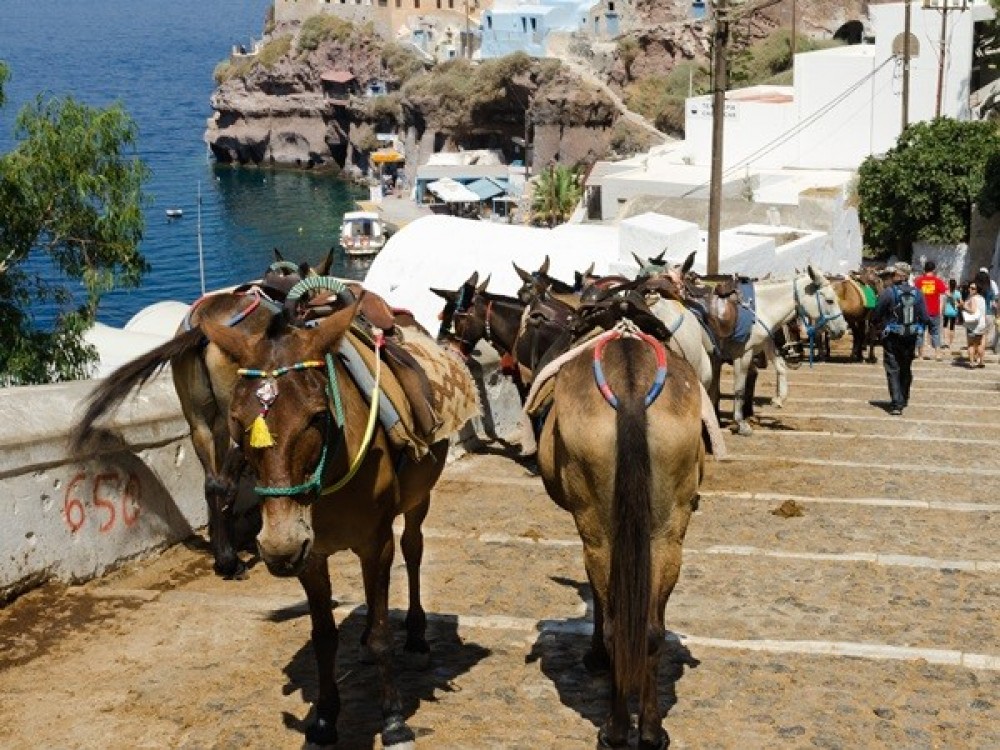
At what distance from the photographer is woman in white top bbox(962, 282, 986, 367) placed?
26.1m

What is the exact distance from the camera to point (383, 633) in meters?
7.25

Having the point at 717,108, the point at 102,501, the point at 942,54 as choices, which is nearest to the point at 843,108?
the point at 942,54

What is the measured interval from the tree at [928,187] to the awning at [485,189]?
198 feet

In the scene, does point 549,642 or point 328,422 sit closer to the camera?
point 328,422

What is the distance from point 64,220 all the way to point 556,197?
68.4m

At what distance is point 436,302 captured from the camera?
91.6ft

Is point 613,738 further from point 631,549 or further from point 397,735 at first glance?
point 397,735

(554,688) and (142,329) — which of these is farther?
(142,329)

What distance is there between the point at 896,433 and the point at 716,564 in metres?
8.19

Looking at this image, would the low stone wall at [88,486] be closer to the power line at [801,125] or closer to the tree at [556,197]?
the power line at [801,125]

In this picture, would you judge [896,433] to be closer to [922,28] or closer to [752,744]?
[752,744]

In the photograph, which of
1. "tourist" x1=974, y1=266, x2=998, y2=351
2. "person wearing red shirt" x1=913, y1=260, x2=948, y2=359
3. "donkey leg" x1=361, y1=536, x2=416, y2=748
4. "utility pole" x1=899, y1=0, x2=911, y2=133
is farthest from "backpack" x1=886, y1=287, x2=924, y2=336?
"utility pole" x1=899, y1=0, x2=911, y2=133

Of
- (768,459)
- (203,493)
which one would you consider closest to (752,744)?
(203,493)

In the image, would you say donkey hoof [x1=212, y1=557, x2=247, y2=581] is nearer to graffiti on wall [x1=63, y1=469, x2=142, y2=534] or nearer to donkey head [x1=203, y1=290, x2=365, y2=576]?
graffiti on wall [x1=63, y1=469, x2=142, y2=534]
